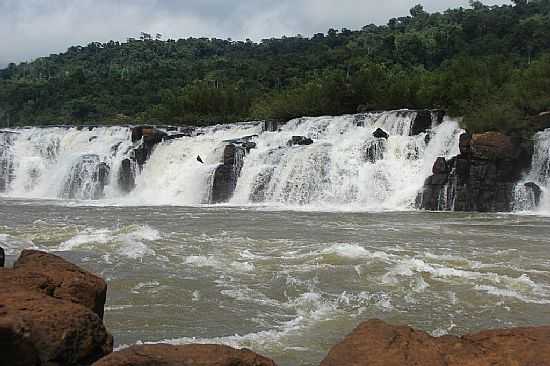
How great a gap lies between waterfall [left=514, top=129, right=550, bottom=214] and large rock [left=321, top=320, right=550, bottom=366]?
17551 millimetres

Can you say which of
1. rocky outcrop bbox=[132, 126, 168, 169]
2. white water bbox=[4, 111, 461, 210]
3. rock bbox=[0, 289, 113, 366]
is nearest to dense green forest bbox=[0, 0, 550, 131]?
white water bbox=[4, 111, 461, 210]

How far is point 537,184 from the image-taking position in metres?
20.4

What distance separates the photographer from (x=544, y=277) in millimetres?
9008

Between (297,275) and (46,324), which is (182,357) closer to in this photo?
(46,324)

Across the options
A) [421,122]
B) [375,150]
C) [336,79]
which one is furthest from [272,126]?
[336,79]

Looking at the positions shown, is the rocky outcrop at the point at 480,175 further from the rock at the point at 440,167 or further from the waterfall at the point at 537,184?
the waterfall at the point at 537,184

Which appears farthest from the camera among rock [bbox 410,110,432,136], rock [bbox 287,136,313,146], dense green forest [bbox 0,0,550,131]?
dense green forest [bbox 0,0,550,131]

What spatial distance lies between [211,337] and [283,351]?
849 mm

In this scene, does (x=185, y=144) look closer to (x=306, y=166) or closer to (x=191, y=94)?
(x=306, y=166)

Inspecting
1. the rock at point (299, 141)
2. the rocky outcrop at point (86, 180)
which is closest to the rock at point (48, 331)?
the rock at point (299, 141)

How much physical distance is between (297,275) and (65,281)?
15.7 feet

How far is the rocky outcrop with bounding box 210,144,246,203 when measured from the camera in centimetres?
2433

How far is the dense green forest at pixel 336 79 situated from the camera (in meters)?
30.8

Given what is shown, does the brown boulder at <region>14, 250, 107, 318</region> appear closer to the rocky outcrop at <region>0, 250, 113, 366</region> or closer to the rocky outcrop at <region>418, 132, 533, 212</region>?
the rocky outcrop at <region>0, 250, 113, 366</region>
